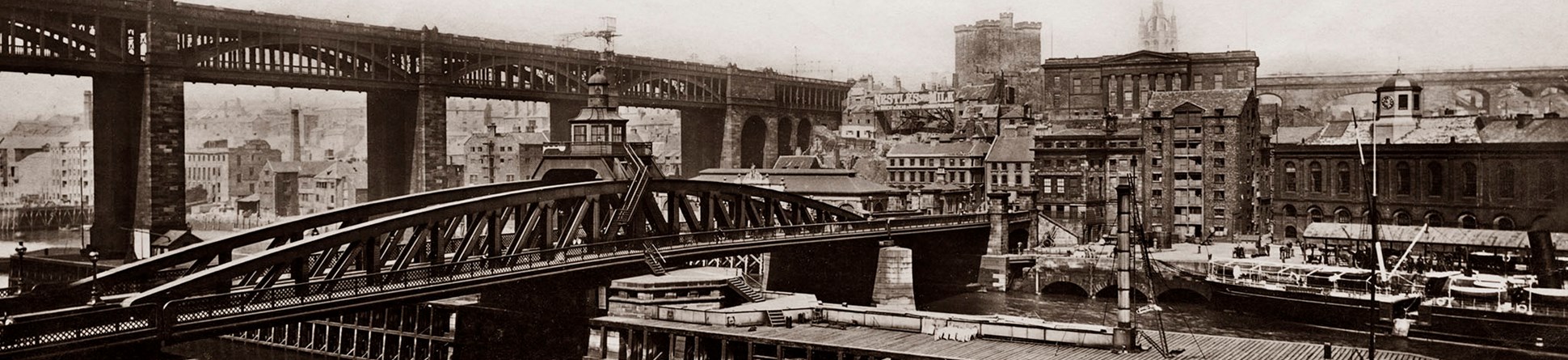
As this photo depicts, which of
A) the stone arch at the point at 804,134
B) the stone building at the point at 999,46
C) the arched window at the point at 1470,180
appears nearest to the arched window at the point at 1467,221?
the arched window at the point at 1470,180

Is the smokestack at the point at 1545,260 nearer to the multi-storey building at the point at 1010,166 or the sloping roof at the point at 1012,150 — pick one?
the multi-storey building at the point at 1010,166

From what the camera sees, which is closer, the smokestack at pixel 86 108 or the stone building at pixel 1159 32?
the smokestack at pixel 86 108

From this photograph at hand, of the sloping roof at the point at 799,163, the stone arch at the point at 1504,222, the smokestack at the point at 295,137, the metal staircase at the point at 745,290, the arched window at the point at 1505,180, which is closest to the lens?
the metal staircase at the point at 745,290

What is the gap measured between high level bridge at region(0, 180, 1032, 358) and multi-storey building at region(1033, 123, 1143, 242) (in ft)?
105

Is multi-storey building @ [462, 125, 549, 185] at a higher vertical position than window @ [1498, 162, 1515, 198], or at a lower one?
higher

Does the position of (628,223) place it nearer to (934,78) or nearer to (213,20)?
(213,20)

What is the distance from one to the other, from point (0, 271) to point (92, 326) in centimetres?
4611

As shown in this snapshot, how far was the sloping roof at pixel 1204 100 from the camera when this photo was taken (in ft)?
288

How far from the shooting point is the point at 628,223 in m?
49.6

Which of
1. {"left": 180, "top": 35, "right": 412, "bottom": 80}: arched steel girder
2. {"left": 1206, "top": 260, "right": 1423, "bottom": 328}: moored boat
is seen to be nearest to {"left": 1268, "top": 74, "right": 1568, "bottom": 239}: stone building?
{"left": 1206, "top": 260, "right": 1423, "bottom": 328}: moored boat

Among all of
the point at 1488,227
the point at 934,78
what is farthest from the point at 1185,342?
the point at 934,78

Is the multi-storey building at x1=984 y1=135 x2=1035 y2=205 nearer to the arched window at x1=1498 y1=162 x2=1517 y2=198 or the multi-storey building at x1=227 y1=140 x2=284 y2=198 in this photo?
the arched window at x1=1498 y1=162 x2=1517 y2=198

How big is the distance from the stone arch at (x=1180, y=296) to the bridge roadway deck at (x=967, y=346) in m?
31.4

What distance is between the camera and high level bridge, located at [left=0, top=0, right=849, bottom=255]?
59.7 m
